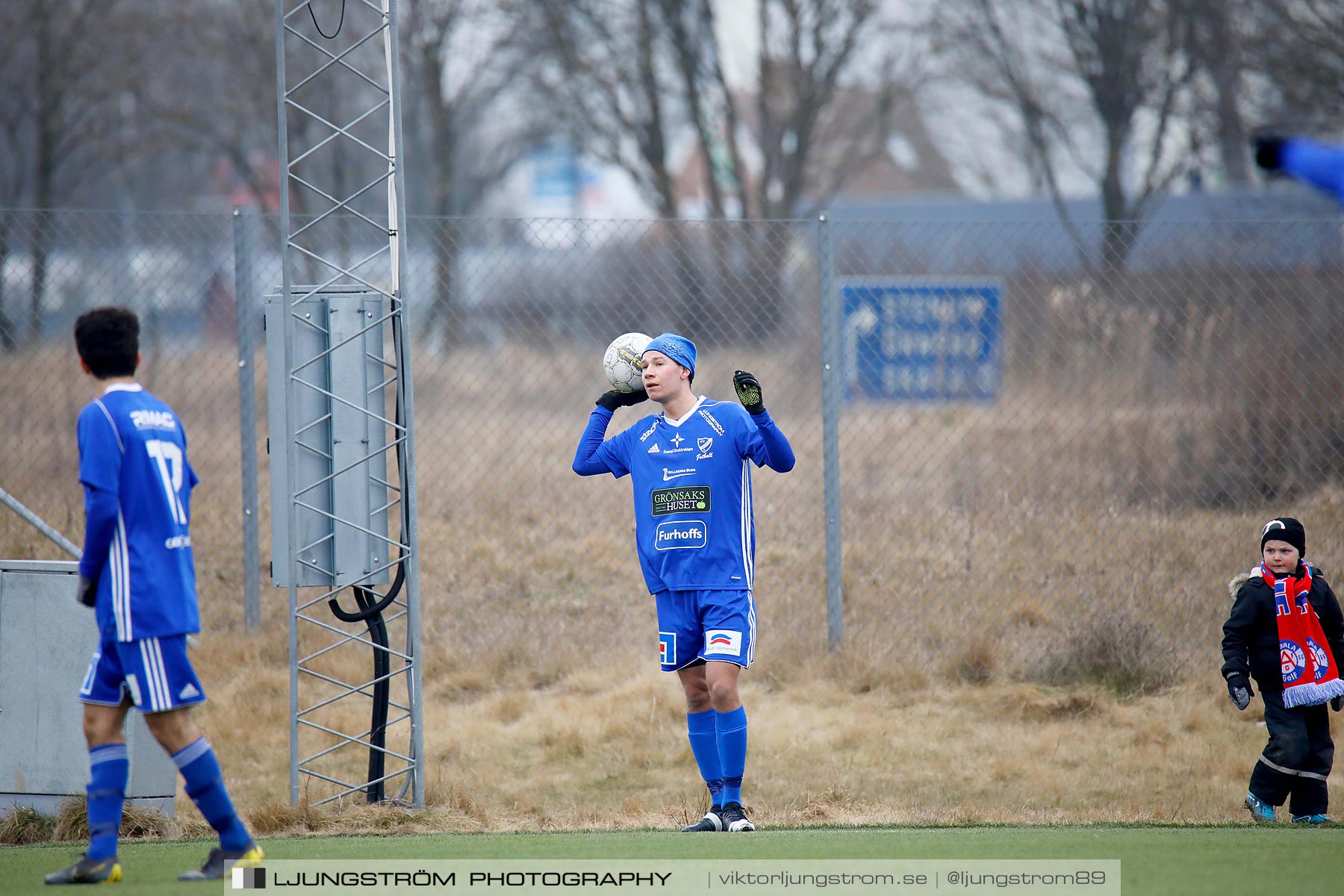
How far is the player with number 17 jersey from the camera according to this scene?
17.9 ft

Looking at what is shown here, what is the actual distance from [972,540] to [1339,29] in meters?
7.49

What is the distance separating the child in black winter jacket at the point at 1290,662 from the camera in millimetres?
5777

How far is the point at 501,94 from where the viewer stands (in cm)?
2122

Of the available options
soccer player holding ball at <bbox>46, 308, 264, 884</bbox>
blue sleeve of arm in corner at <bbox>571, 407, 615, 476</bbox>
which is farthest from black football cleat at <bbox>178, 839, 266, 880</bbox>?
blue sleeve of arm in corner at <bbox>571, 407, 615, 476</bbox>

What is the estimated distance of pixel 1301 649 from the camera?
579 cm

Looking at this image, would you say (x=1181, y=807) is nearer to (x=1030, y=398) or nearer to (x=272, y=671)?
(x=1030, y=398)

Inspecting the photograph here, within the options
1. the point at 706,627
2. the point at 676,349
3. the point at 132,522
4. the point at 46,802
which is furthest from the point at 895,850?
the point at 46,802

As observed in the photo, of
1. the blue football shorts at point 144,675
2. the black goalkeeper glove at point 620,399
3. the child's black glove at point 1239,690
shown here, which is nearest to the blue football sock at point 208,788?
the blue football shorts at point 144,675

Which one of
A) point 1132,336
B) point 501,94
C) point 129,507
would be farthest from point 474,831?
point 501,94

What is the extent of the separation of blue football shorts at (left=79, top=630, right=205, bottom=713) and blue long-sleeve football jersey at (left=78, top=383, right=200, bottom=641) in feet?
0.18

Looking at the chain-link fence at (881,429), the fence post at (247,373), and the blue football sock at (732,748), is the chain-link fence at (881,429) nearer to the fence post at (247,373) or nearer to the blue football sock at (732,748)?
the fence post at (247,373)

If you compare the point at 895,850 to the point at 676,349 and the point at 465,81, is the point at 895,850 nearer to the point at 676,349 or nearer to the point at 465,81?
the point at 676,349

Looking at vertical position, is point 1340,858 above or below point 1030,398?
below

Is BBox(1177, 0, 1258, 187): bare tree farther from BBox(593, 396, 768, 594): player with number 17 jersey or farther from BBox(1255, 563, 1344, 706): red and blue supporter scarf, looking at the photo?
BBox(593, 396, 768, 594): player with number 17 jersey
